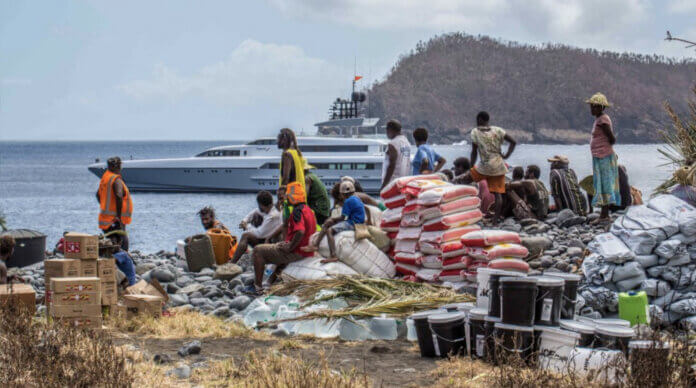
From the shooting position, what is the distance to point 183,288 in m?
11.1

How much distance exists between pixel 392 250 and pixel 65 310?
4397 mm

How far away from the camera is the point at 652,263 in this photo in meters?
9.21

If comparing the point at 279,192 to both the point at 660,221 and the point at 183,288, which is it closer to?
the point at 183,288

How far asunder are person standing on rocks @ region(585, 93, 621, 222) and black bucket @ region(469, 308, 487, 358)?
5401 mm

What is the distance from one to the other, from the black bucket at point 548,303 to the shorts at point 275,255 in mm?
4290

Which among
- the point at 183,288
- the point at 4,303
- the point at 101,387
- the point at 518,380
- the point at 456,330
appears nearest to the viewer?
the point at 518,380

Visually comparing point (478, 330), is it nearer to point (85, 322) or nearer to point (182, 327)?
point (182, 327)

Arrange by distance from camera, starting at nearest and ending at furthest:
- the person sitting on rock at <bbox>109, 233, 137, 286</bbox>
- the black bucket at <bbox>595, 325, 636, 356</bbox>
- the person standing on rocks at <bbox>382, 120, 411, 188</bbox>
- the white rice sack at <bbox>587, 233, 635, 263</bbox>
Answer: the black bucket at <bbox>595, 325, 636, 356</bbox> < the white rice sack at <bbox>587, 233, 635, 263</bbox> < the person sitting on rock at <bbox>109, 233, 137, 286</bbox> < the person standing on rocks at <bbox>382, 120, 411, 188</bbox>

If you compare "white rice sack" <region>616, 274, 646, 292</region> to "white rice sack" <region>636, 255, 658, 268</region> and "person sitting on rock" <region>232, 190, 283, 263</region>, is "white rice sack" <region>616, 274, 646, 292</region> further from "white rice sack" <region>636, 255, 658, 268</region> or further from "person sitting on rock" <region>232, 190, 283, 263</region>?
"person sitting on rock" <region>232, 190, 283, 263</region>

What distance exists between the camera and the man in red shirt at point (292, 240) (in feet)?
33.8

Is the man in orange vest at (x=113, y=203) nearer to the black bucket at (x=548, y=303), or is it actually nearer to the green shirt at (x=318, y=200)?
the green shirt at (x=318, y=200)

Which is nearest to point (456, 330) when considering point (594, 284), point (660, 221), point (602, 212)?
point (594, 284)

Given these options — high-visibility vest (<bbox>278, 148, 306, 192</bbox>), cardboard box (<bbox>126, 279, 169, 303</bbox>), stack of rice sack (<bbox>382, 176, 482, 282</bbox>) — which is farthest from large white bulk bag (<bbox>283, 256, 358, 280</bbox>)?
cardboard box (<bbox>126, 279, 169, 303</bbox>)

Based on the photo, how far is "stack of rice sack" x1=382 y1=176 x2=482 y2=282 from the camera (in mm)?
10102
